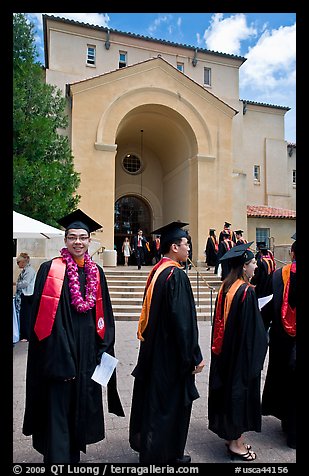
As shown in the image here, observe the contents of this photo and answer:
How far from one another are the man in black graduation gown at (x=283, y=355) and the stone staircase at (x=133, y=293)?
590 centimetres

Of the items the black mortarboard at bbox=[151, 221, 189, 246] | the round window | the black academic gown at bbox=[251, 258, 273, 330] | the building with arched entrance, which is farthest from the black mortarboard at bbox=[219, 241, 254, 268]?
the round window

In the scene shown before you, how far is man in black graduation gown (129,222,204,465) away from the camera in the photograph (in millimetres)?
3117

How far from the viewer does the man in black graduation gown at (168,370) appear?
3117 mm

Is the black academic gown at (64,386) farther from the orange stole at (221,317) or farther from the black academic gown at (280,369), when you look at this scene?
the black academic gown at (280,369)

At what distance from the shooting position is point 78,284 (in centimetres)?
328

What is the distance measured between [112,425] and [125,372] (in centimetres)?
184

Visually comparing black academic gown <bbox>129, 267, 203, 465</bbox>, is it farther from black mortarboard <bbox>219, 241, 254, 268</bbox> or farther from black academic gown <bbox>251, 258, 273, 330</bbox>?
black academic gown <bbox>251, 258, 273, 330</bbox>

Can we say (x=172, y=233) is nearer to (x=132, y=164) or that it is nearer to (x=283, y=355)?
(x=283, y=355)

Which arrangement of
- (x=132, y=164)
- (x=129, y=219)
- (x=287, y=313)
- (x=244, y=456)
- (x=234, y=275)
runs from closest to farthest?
(x=244, y=456) < (x=234, y=275) < (x=287, y=313) < (x=129, y=219) < (x=132, y=164)

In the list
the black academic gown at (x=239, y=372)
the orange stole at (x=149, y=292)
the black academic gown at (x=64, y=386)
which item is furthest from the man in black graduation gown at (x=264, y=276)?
the black academic gown at (x=64, y=386)

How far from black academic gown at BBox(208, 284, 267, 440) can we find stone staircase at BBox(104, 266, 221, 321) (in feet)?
21.1

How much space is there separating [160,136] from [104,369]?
1945cm

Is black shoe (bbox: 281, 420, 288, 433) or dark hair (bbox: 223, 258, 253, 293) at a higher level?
dark hair (bbox: 223, 258, 253, 293)

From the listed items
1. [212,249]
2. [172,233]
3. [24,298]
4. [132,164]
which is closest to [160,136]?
[132,164]
